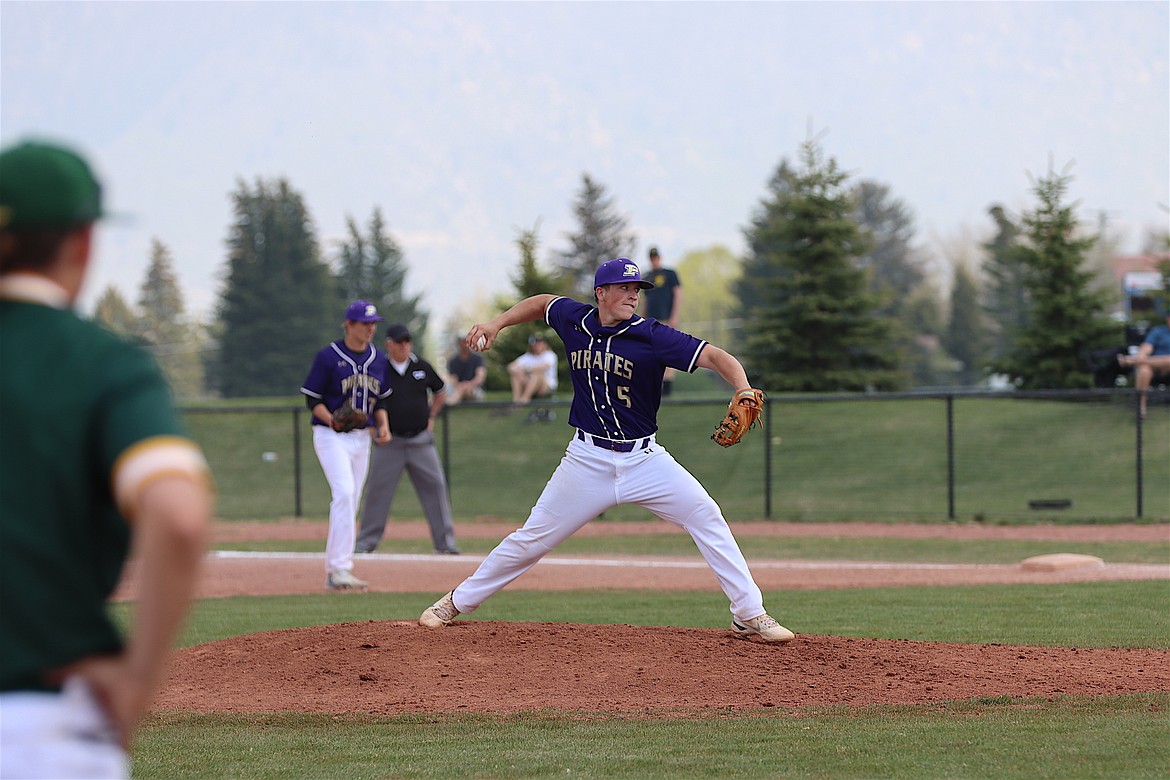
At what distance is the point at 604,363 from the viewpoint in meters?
7.71

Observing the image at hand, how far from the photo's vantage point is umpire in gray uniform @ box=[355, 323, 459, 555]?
14.5 meters

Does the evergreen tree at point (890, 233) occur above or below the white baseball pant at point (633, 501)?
above

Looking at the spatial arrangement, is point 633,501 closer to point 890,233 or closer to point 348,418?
point 348,418

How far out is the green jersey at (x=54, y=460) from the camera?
96.7 inches

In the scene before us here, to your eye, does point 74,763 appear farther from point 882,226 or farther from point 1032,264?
point 882,226

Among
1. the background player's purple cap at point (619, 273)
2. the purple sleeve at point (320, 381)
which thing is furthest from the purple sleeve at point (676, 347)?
the purple sleeve at point (320, 381)

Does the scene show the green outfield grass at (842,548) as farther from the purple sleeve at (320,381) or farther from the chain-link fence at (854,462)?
the purple sleeve at (320,381)

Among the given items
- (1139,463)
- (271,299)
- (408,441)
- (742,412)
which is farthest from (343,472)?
(271,299)

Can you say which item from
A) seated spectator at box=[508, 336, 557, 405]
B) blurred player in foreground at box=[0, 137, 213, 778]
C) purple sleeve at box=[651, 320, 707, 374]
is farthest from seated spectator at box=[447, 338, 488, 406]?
blurred player in foreground at box=[0, 137, 213, 778]

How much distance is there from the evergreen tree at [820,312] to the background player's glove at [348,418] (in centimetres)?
1866

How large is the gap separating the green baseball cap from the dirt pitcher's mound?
15.8 ft

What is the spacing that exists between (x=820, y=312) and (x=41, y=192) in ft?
92.2

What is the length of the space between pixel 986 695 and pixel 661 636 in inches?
85.7

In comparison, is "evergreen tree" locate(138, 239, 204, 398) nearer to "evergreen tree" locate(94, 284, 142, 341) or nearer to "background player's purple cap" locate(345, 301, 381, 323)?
"evergreen tree" locate(94, 284, 142, 341)
